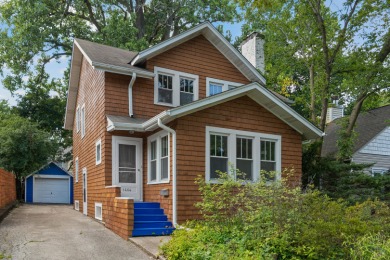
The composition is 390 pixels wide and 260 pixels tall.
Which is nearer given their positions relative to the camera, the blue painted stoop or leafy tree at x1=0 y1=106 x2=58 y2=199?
the blue painted stoop

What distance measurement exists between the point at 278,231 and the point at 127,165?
6.67 meters

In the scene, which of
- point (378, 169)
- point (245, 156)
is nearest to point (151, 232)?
point (245, 156)

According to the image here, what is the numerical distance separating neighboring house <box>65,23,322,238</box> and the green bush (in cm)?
238

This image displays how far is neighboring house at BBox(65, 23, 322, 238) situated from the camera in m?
9.80

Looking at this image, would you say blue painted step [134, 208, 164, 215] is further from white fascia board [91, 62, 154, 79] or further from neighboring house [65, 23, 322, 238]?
white fascia board [91, 62, 154, 79]

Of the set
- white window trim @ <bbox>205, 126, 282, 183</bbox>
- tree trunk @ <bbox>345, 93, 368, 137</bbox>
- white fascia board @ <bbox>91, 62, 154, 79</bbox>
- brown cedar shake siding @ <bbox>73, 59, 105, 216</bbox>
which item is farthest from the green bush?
tree trunk @ <bbox>345, 93, 368, 137</bbox>

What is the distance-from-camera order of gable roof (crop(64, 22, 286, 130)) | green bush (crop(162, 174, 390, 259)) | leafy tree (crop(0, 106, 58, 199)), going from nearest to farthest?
green bush (crop(162, 174, 390, 259)), gable roof (crop(64, 22, 286, 130)), leafy tree (crop(0, 106, 58, 199))

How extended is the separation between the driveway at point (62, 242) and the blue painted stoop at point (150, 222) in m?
0.57

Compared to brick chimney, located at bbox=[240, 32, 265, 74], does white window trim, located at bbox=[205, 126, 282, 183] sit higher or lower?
lower

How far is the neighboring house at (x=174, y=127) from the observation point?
9.80 m

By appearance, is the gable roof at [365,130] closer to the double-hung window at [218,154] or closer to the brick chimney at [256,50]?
the brick chimney at [256,50]

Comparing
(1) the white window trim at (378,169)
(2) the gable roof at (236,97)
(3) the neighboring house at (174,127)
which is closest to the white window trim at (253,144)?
(3) the neighboring house at (174,127)

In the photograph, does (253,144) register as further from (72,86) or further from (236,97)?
(72,86)

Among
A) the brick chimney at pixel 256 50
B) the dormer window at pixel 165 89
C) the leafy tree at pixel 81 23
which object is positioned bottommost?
the dormer window at pixel 165 89
